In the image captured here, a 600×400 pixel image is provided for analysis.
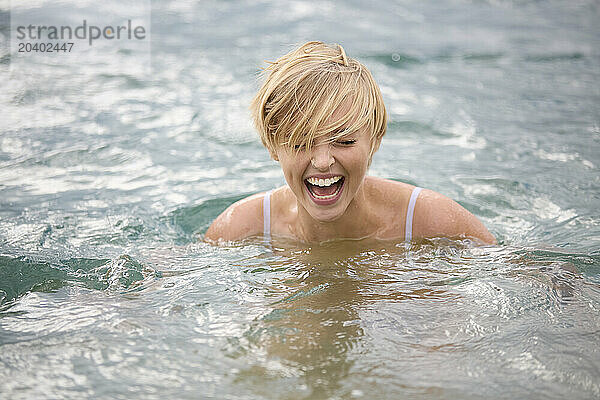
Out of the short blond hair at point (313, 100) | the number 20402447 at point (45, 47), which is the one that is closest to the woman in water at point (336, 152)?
the short blond hair at point (313, 100)

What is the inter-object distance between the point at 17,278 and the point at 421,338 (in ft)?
6.87

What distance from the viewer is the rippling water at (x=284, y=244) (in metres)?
2.59

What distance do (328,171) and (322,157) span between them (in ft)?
0.29

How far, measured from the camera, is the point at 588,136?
6.22 m

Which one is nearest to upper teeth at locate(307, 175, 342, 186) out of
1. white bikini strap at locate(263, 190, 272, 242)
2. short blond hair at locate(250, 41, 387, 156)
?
short blond hair at locate(250, 41, 387, 156)

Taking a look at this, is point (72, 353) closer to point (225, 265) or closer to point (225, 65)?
point (225, 265)

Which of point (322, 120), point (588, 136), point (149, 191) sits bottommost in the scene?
point (149, 191)

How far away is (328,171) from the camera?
320cm

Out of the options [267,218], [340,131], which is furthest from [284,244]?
[340,131]

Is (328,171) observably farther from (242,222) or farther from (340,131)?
(242,222)

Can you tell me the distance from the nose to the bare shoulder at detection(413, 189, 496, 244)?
2.61 ft

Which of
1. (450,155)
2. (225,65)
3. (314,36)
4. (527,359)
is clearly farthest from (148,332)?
(314,36)

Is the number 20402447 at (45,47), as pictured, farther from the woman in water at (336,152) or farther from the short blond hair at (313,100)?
the short blond hair at (313,100)

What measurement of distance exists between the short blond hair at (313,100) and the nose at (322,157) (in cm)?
4
